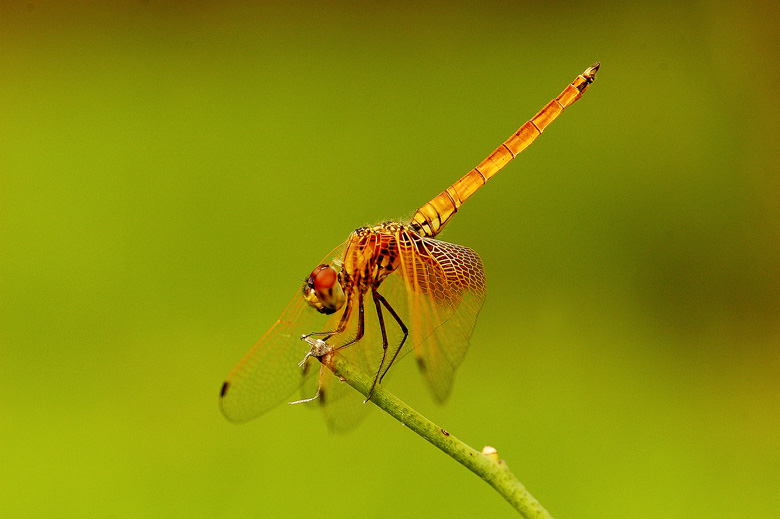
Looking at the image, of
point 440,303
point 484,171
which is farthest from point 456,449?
point 484,171

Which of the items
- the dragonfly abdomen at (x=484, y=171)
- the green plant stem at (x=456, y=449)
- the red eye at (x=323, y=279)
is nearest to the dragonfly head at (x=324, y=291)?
the red eye at (x=323, y=279)

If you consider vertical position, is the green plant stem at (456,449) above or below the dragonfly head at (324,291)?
below

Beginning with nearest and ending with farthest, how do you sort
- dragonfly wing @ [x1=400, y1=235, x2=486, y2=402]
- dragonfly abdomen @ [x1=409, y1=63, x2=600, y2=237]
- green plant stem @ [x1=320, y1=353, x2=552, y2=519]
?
1. green plant stem @ [x1=320, y1=353, x2=552, y2=519]
2. dragonfly wing @ [x1=400, y1=235, x2=486, y2=402]
3. dragonfly abdomen @ [x1=409, y1=63, x2=600, y2=237]

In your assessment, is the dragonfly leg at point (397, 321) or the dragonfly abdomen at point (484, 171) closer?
the dragonfly leg at point (397, 321)

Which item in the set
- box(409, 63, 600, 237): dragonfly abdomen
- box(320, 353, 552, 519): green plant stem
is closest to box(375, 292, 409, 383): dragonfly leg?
box(409, 63, 600, 237): dragonfly abdomen

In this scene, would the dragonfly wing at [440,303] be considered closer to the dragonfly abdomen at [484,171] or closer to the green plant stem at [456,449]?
the dragonfly abdomen at [484,171]

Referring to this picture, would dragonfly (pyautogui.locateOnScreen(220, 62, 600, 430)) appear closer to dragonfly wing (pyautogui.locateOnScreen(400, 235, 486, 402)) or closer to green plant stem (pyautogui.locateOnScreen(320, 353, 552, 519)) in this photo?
dragonfly wing (pyautogui.locateOnScreen(400, 235, 486, 402))

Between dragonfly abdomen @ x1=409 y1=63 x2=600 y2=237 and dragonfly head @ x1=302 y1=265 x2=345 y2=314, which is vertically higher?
dragonfly abdomen @ x1=409 y1=63 x2=600 y2=237

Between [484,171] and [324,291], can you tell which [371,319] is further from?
[484,171]
